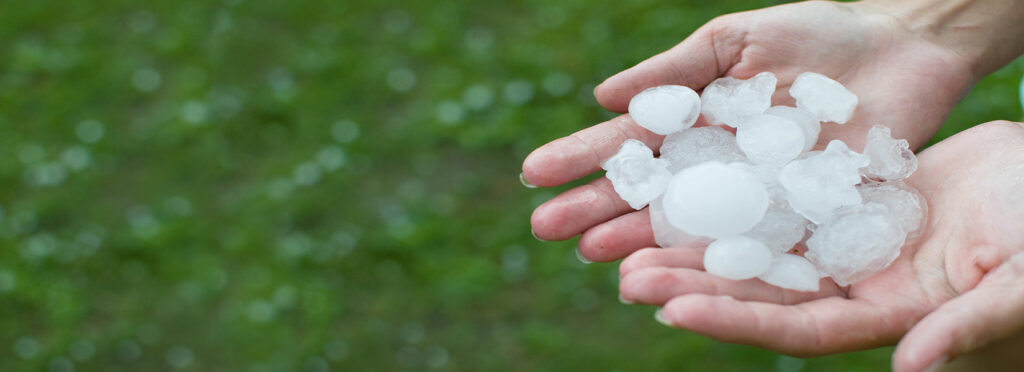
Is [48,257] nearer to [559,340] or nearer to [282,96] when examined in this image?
[282,96]

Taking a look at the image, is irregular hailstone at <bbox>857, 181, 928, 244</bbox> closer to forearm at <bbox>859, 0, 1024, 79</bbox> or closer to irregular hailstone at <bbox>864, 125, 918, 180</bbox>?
irregular hailstone at <bbox>864, 125, 918, 180</bbox>

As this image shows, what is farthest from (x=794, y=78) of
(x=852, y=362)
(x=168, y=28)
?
(x=168, y=28)

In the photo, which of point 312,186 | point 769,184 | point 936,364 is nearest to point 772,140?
point 769,184

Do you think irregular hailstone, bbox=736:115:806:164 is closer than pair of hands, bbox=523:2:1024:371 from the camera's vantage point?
No

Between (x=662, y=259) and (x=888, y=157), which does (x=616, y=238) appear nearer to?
(x=662, y=259)

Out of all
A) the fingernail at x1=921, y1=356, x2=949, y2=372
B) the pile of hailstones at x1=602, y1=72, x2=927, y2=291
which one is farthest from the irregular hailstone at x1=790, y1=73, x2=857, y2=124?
the fingernail at x1=921, y1=356, x2=949, y2=372

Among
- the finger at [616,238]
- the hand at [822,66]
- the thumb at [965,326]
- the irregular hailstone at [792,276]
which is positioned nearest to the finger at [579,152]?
the hand at [822,66]

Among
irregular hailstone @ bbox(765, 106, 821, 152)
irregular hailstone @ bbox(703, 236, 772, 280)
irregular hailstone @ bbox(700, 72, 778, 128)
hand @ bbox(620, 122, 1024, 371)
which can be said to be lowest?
hand @ bbox(620, 122, 1024, 371)
